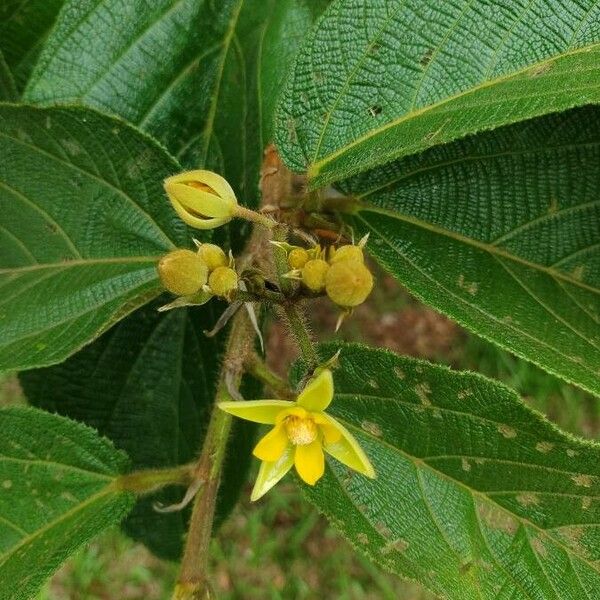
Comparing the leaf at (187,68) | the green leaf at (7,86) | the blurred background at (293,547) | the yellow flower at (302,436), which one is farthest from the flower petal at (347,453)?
the blurred background at (293,547)

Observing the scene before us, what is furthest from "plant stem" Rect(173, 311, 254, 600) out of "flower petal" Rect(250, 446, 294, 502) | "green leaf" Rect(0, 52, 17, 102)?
"green leaf" Rect(0, 52, 17, 102)

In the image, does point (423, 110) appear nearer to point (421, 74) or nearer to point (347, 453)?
point (421, 74)

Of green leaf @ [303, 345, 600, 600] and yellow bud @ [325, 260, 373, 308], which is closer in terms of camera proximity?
yellow bud @ [325, 260, 373, 308]

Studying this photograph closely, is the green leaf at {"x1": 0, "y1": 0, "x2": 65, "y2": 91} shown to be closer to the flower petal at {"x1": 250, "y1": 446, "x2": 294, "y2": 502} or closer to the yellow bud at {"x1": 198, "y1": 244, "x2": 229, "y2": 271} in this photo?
the yellow bud at {"x1": 198, "y1": 244, "x2": 229, "y2": 271}

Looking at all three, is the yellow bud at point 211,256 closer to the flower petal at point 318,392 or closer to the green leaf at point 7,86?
the flower petal at point 318,392

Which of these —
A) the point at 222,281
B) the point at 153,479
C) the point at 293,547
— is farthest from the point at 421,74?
the point at 293,547

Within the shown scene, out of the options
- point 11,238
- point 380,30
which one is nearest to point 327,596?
point 11,238
